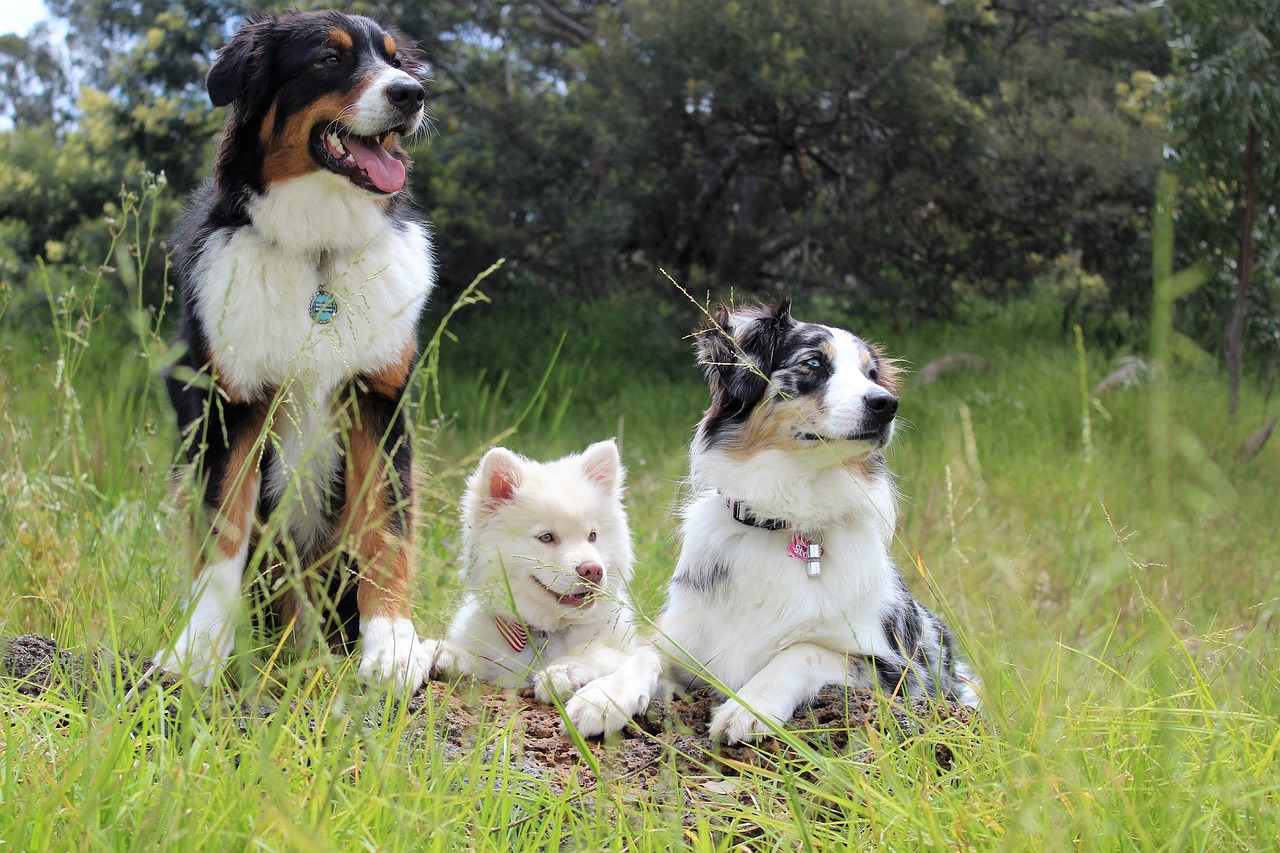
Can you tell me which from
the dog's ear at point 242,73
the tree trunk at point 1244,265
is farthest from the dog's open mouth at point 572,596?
the tree trunk at point 1244,265

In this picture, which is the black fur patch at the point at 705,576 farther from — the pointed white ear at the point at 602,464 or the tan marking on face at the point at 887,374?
the tan marking on face at the point at 887,374

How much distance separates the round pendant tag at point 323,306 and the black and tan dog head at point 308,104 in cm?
35

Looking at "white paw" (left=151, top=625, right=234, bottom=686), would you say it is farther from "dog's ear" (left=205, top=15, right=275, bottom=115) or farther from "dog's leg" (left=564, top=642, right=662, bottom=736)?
"dog's ear" (left=205, top=15, right=275, bottom=115)

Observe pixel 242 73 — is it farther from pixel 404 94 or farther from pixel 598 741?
pixel 598 741

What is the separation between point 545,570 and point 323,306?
101 centimetres

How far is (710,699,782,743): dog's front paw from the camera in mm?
2703

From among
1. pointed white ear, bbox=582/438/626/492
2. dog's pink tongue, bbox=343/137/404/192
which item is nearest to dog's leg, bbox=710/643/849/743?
pointed white ear, bbox=582/438/626/492

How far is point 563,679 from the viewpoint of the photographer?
2980 mm

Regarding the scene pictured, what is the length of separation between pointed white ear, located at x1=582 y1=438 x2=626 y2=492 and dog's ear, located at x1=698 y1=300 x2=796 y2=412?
0.39m

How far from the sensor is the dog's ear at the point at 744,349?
3312mm

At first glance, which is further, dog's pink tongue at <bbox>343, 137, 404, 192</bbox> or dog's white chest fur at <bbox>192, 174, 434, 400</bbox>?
dog's pink tongue at <bbox>343, 137, 404, 192</bbox>

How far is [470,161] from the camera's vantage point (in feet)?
33.5

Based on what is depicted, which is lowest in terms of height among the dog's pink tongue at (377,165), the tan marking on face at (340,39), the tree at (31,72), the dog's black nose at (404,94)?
the tree at (31,72)

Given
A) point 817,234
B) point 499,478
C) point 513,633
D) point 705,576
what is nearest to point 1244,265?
point 817,234
